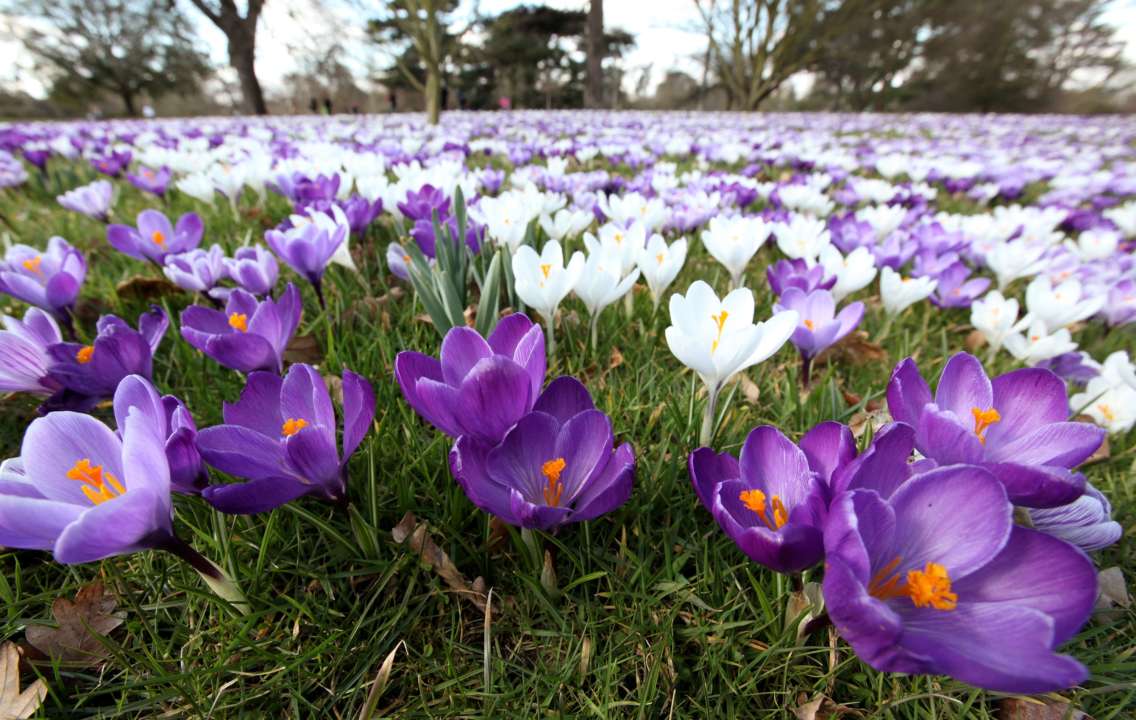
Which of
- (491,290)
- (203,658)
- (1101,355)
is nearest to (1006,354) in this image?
(1101,355)

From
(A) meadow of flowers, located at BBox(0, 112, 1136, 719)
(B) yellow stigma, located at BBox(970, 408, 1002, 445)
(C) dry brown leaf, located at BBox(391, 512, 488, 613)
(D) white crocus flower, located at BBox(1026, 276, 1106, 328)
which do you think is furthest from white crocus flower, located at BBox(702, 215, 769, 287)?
(C) dry brown leaf, located at BBox(391, 512, 488, 613)

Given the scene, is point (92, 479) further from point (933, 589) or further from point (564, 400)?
point (933, 589)

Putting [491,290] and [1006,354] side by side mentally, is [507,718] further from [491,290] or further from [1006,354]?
[1006,354]

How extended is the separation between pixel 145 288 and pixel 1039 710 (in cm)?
270

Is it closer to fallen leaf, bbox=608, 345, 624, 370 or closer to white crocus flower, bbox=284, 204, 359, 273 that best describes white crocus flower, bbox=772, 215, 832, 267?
fallen leaf, bbox=608, 345, 624, 370

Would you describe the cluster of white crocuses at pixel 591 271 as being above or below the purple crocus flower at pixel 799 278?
above

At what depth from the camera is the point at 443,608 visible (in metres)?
1.01

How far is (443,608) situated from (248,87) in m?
26.1

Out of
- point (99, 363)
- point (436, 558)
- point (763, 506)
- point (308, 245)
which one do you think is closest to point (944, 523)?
point (763, 506)

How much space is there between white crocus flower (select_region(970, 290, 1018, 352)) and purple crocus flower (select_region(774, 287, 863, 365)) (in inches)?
30.1

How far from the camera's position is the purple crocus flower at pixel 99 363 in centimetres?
111

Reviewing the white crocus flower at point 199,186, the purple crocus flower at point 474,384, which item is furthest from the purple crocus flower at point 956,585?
the white crocus flower at point 199,186

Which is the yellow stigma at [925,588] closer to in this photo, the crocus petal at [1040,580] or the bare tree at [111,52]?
the crocus petal at [1040,580]

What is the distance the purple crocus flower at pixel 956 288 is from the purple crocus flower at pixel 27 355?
2799 mm
